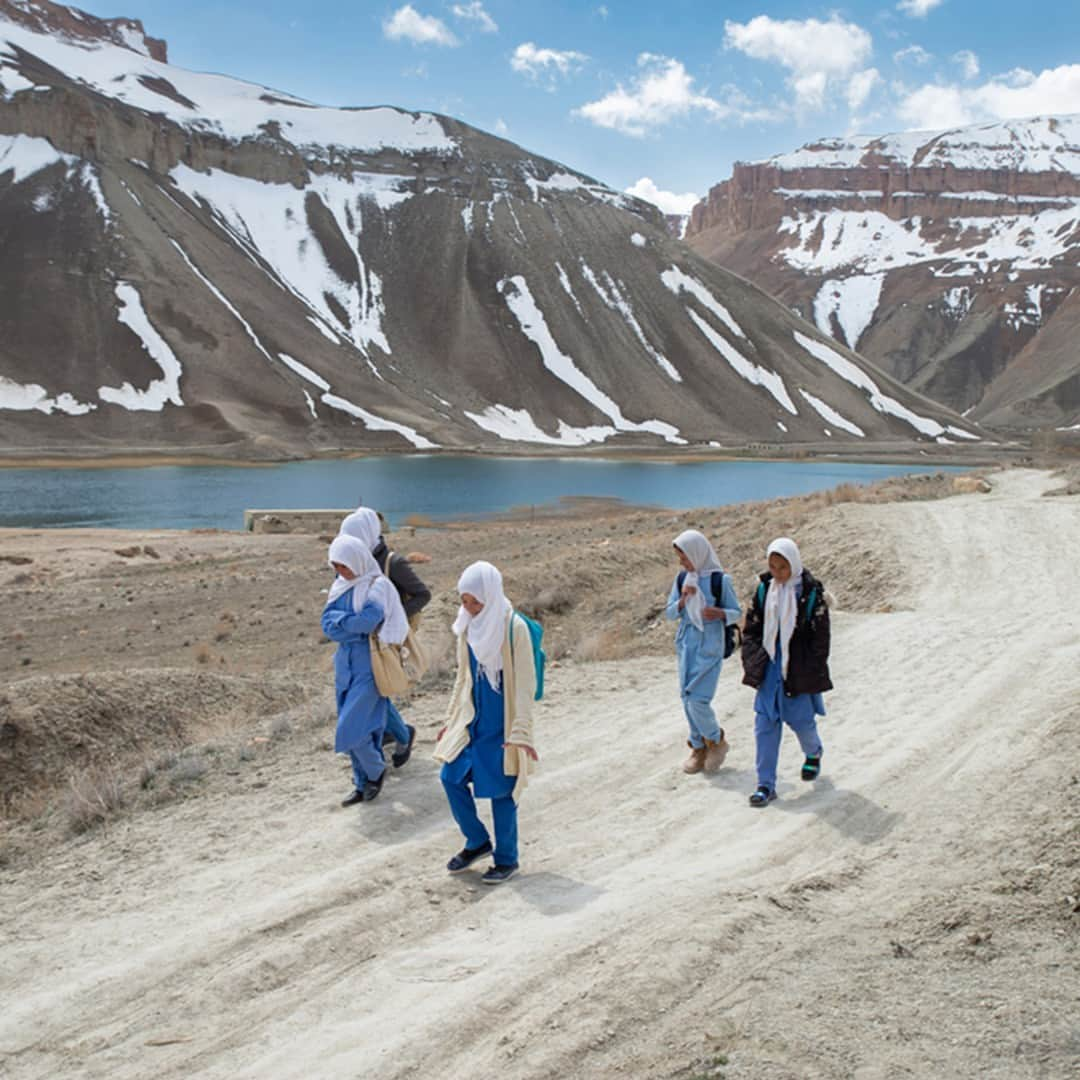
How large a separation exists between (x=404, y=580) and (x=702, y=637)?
2002mm

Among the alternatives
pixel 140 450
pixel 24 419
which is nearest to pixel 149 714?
pixel 140 450

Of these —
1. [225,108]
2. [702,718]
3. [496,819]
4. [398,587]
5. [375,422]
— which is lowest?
[496,819]

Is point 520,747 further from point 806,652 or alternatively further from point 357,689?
point 806,652

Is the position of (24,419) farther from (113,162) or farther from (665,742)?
(665,742)

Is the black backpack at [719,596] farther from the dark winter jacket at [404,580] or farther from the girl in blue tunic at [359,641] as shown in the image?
the girl in blue tunic at [359,641]

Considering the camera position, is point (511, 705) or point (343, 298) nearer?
point (511, 705)

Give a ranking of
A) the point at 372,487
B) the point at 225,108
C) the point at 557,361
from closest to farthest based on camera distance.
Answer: the point at 372,487
the point at 557,361
the point at 225,108

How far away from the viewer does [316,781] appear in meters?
7.04

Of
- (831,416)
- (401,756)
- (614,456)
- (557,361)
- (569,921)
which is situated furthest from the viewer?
(831,416)

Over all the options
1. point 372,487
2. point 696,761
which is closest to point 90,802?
point 696,761

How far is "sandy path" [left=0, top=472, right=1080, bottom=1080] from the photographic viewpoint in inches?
148

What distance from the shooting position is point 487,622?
206 inches

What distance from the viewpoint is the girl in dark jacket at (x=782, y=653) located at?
6.32 meters

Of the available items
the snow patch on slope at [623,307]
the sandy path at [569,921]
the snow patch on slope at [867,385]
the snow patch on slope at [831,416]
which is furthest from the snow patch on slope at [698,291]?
the sandy path at [569,921]
